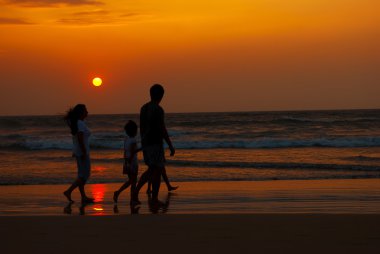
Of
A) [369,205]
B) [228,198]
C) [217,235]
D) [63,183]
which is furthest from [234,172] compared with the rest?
[217,235]

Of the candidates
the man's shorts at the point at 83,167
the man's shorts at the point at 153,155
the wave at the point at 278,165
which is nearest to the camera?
the man's shorts at the point at 153,155

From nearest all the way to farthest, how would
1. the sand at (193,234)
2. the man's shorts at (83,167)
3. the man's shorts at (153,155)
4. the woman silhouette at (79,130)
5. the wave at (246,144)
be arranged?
the sand at (193,234) → the man's shorts at (153,155) → the woman silhouette at (79,130) → the man's shorts at (83,167) → the wave at (246,144)

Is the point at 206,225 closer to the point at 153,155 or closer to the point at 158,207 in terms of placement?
the point at 153,155

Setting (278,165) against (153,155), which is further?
(278,165)

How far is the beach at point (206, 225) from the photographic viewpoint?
5730 millimetres

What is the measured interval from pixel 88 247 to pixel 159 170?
325cm

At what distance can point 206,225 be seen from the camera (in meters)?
6.81

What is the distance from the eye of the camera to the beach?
18.8 feet

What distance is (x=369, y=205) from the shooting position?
9164 millimetres

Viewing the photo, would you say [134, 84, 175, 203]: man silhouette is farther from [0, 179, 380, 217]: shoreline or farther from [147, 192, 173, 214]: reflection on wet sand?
[0, 179, 380, 217]: shoreline

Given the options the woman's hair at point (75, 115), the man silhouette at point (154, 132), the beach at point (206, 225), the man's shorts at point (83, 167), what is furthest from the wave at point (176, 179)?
the man silhouette at point (154, 132)

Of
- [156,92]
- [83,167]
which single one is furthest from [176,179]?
[156,92]

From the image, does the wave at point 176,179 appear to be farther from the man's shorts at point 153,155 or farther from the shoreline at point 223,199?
the man's shorts at point 153,155

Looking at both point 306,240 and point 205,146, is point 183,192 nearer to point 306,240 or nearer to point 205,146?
point 306,240
